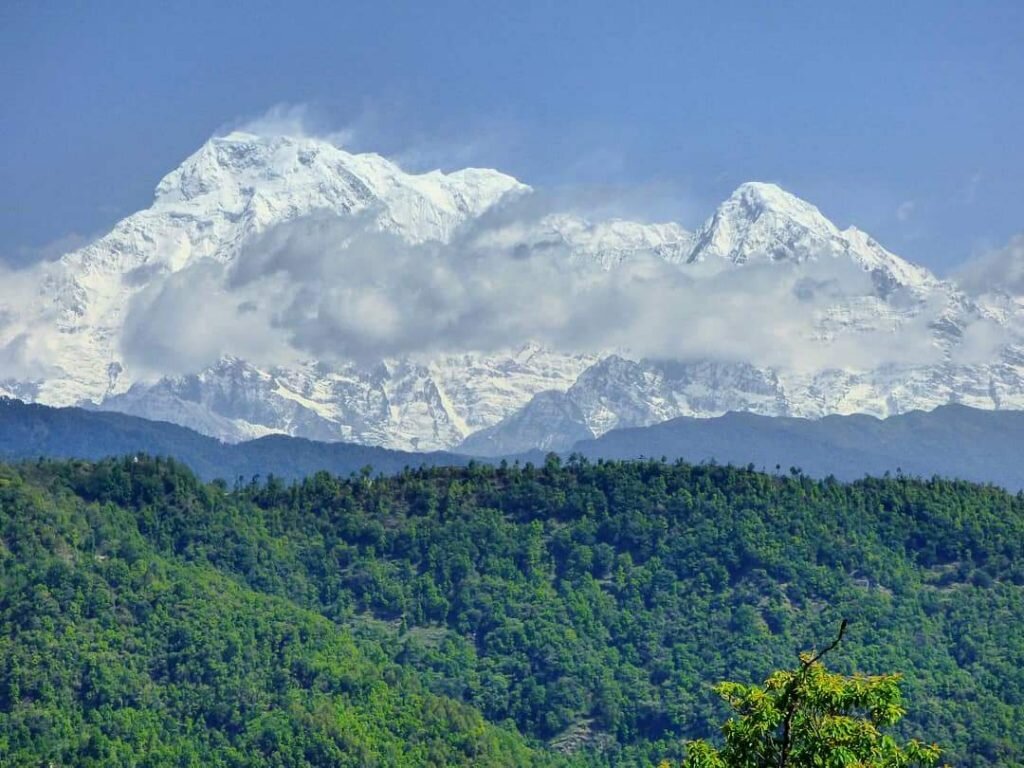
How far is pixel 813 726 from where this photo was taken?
168 ft

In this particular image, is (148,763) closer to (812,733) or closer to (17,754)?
(17,754)

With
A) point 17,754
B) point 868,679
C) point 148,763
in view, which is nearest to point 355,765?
point 148,763

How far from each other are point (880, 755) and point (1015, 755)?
15400cm

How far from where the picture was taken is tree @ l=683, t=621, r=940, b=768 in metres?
50.7

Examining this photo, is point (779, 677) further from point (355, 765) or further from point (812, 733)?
point (355, 765)

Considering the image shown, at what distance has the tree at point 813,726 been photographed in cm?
5069

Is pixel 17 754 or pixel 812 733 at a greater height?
pixel 812 733

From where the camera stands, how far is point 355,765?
654ft

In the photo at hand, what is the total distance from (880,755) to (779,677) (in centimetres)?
320

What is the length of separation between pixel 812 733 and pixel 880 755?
1832 millimetres

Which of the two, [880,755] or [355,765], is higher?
[880,755]

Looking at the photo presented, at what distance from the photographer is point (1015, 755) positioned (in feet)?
649

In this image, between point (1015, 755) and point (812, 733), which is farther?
point (1015, 755)

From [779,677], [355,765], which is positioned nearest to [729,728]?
[779,677]
